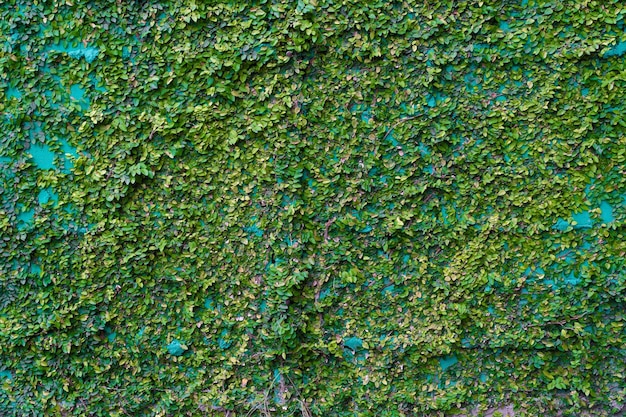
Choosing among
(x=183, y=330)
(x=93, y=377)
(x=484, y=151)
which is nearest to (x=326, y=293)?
(x=183, y=330)

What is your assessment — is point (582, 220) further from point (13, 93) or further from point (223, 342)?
point (13, 93)

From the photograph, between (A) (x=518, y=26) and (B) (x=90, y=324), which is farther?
(B) (x=90, y=324)

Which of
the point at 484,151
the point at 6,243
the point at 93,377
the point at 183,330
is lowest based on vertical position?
the point at 93,377

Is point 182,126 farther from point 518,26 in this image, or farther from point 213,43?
point 518,26

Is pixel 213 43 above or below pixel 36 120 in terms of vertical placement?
above

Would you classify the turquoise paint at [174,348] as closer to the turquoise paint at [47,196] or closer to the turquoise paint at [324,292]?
the turquoise paint at [324,292]

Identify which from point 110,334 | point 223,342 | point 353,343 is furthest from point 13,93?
point 353,343
